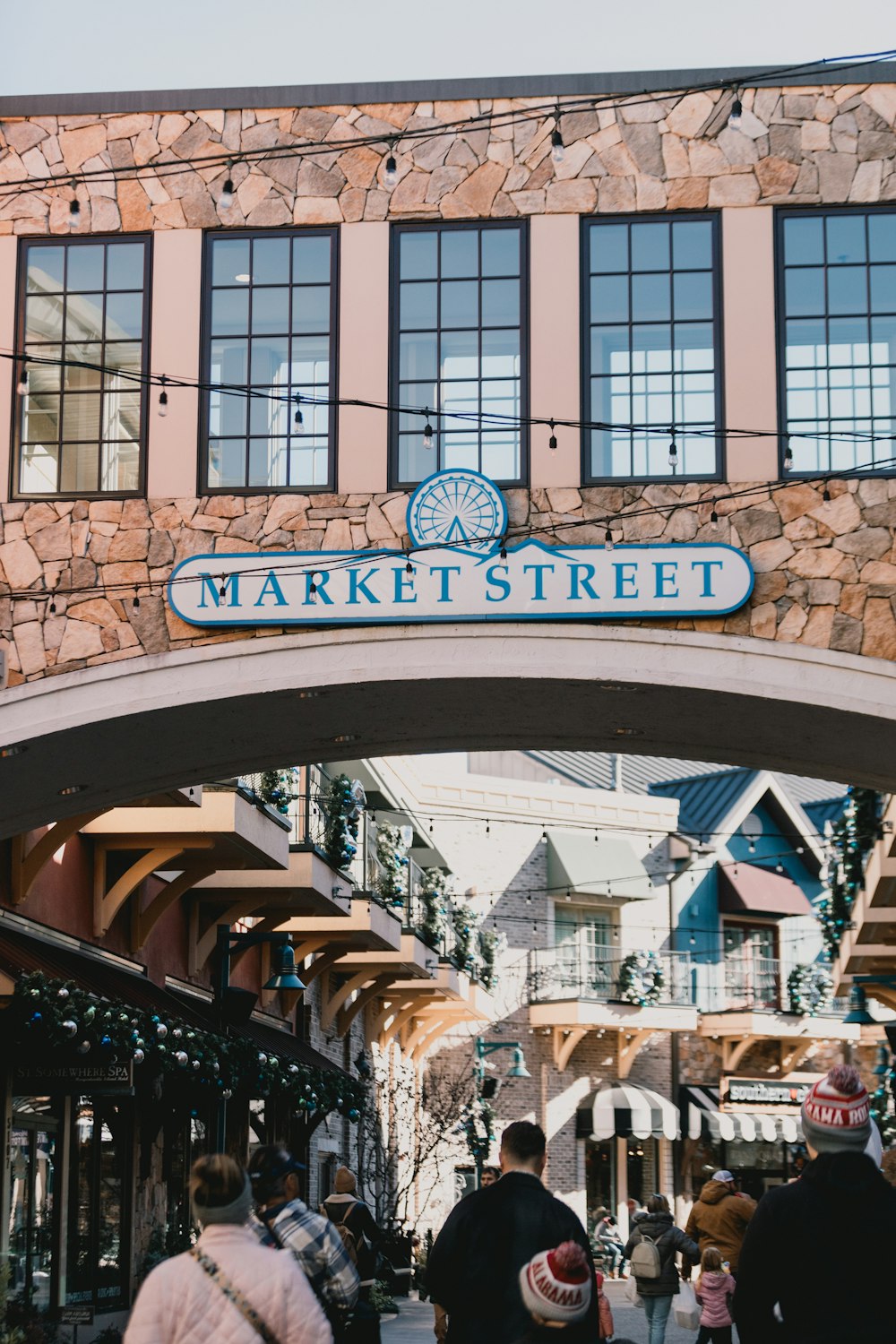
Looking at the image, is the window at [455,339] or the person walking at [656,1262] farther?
the person walking at [656,1262]

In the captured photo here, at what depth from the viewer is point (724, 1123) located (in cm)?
3984

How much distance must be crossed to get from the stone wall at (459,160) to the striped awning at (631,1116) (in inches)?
1086

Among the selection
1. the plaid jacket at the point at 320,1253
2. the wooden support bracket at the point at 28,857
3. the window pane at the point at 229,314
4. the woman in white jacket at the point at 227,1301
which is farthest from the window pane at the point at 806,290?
the woman in white jacket at the point at 227,1301

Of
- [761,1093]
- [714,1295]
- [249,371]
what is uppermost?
[249,371]

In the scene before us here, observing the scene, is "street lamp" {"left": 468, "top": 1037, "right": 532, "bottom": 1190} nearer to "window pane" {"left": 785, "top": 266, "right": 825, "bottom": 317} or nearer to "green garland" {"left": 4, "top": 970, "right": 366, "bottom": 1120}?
"green garland" {"left": 4, "top": 970, "right": 366, "bottom": 1120}

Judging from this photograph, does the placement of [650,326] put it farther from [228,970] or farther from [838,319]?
[228,970]

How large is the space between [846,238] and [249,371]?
4254 millimetres

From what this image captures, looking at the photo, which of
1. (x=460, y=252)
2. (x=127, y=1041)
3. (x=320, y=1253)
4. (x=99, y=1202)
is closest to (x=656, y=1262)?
(x=127, y=1041)

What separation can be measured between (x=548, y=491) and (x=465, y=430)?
0.79m

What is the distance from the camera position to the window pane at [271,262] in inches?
534

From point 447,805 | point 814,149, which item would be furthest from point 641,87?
point 447,805

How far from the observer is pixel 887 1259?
17.8 feet

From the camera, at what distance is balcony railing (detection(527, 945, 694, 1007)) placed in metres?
39.9

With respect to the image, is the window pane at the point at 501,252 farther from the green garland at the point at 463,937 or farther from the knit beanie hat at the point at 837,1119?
the green garland at the point at 463,937
